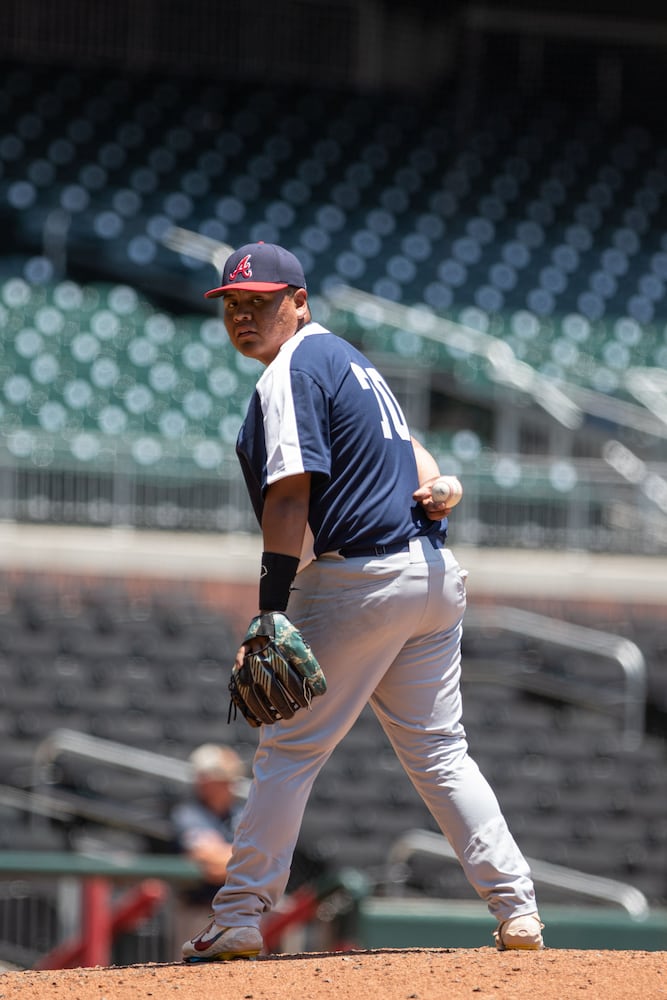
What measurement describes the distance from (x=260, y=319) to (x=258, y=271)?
123 millimetres

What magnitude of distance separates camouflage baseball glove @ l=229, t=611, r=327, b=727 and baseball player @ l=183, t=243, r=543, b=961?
0.05 m

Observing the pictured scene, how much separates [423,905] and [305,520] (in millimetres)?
4201

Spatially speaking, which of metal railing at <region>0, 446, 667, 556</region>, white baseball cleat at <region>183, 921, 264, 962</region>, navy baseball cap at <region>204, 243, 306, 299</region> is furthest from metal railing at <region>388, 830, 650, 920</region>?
navy baseball cap at <region>204, 243, 306, 299</region>

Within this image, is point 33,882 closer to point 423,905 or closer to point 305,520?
point 423,905

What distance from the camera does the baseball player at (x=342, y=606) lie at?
358 centimetres

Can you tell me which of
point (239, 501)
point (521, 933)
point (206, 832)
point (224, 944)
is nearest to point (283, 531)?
point (224, 944)

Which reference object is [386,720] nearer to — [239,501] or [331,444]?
[331,444]

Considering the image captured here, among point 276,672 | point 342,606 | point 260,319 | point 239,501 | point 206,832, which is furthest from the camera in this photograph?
point 239,501

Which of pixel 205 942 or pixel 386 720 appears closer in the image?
pixel 205 942

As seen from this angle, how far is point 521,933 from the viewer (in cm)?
370

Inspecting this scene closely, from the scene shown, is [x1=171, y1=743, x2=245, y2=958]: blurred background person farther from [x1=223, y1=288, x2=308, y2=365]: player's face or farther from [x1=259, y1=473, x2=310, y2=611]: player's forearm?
[x1=223, y1=288, x2=308, y2=365]: player's face

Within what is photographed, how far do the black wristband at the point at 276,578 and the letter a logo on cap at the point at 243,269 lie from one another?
694mm

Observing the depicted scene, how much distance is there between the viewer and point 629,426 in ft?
37.2

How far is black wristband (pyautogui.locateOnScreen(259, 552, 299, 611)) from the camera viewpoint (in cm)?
346
